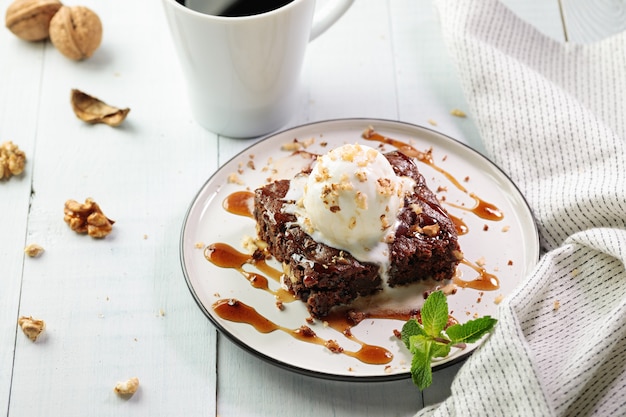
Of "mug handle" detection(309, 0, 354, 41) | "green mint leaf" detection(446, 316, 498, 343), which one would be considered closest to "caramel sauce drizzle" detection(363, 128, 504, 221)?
"mug handle" detection(309, 0, 354, 41)

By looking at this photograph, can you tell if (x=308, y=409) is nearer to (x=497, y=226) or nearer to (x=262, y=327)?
(x=262, y=327)

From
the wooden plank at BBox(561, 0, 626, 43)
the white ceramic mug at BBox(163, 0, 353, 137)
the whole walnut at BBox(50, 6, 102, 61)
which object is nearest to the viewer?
the white ceramic mug at BBox(163, 0, 353, 137)

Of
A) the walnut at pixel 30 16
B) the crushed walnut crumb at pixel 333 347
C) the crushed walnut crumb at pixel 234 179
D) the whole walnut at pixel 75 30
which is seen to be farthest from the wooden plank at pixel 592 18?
the walnut at pixel 30 16

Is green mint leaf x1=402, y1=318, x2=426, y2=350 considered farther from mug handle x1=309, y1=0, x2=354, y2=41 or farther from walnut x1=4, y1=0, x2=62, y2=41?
walnut x1=4, y1=0, x2=62, y2=41

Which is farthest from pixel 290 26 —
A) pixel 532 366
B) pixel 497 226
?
pixel 532 366

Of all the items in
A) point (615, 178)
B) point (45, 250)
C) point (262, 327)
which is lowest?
point (45, 250)

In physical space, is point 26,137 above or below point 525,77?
below

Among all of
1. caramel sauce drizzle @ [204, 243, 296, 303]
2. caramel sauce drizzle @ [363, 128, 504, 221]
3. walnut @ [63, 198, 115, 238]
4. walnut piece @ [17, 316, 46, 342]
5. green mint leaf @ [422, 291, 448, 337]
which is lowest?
walnut piece @ [17, 316, 46, 342]
